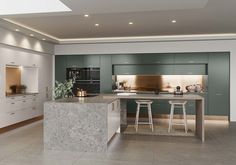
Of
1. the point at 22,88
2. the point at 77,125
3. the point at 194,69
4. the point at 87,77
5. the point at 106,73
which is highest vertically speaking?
the point at 194,69

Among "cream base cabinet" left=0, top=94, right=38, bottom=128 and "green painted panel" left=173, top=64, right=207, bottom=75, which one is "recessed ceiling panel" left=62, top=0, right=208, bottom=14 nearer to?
"cream base cabinet" left=0, top=94, right=38, bottom=128

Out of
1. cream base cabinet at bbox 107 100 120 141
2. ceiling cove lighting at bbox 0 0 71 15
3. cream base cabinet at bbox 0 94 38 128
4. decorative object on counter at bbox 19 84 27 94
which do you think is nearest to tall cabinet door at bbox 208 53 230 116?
cream base cabinet at bbox 107 100 120 141

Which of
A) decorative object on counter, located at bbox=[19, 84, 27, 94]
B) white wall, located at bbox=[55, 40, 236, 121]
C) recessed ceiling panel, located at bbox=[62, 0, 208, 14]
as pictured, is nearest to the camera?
recessed ceiling panel, located at bbox=[62, 0, 208, 14]

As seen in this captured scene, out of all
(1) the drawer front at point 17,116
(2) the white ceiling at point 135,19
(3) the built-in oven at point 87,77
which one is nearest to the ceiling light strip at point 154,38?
(2) the white ceiling at point 135,19

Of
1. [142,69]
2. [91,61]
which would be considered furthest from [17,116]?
[142,69]

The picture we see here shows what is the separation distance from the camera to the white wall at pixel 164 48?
24.8ft

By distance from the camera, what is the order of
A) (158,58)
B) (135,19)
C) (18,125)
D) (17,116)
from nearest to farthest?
(135,19) → (17,116) → (18,125) → (158,58)

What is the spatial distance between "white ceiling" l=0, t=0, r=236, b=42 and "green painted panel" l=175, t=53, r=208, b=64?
2.82 ft

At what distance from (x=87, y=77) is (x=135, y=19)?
353 centimetres

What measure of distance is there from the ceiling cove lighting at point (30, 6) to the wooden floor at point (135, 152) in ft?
8.43

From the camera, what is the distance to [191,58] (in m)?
7.80

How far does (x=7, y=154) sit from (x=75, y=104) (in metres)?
1.46

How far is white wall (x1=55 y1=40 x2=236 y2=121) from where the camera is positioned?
298 inches

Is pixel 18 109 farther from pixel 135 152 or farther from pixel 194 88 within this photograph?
pixel 194 88
